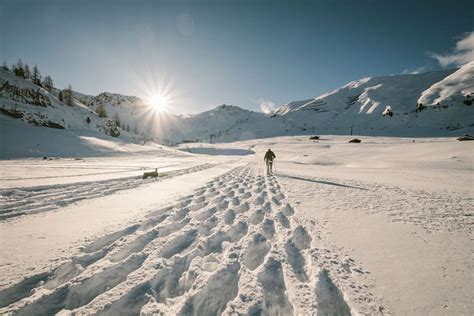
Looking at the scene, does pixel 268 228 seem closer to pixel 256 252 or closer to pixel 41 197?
pixel 256 252

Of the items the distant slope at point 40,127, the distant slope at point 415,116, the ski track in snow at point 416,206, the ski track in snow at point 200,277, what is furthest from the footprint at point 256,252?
the distant slope at point 415,116

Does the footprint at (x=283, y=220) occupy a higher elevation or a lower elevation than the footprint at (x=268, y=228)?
lower

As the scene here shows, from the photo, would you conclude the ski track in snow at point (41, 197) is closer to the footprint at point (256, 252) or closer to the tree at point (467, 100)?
the footprint at point (256, 252)

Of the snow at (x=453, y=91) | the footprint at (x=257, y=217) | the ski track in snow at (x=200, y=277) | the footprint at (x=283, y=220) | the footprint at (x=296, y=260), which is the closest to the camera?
the ski track in snow at (x=200, y=277)

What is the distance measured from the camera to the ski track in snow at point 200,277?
6.76 ft

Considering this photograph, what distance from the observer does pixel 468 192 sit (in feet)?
24.0

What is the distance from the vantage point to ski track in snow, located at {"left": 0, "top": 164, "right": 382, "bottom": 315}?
6.76 ft

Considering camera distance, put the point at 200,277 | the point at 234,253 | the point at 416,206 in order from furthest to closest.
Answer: the point at 416,206 → the point at 234,253 → the point at 200,277

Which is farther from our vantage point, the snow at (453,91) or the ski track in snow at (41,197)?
the snow at (453,91)

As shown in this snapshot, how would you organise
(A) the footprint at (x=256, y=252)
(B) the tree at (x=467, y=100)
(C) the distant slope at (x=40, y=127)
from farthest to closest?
(B) the tree at (x=467, y=100) → (C) the distant slope at (x=40, y=127) → (A) the footprint at (x=256, y=252)

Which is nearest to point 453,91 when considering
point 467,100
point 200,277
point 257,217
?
point 467,100

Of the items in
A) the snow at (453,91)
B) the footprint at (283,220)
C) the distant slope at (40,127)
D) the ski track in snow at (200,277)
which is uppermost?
the snow at (453,91)

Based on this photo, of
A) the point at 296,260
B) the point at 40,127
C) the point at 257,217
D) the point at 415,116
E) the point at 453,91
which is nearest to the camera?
the point at 296,260

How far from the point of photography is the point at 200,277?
2514mm
